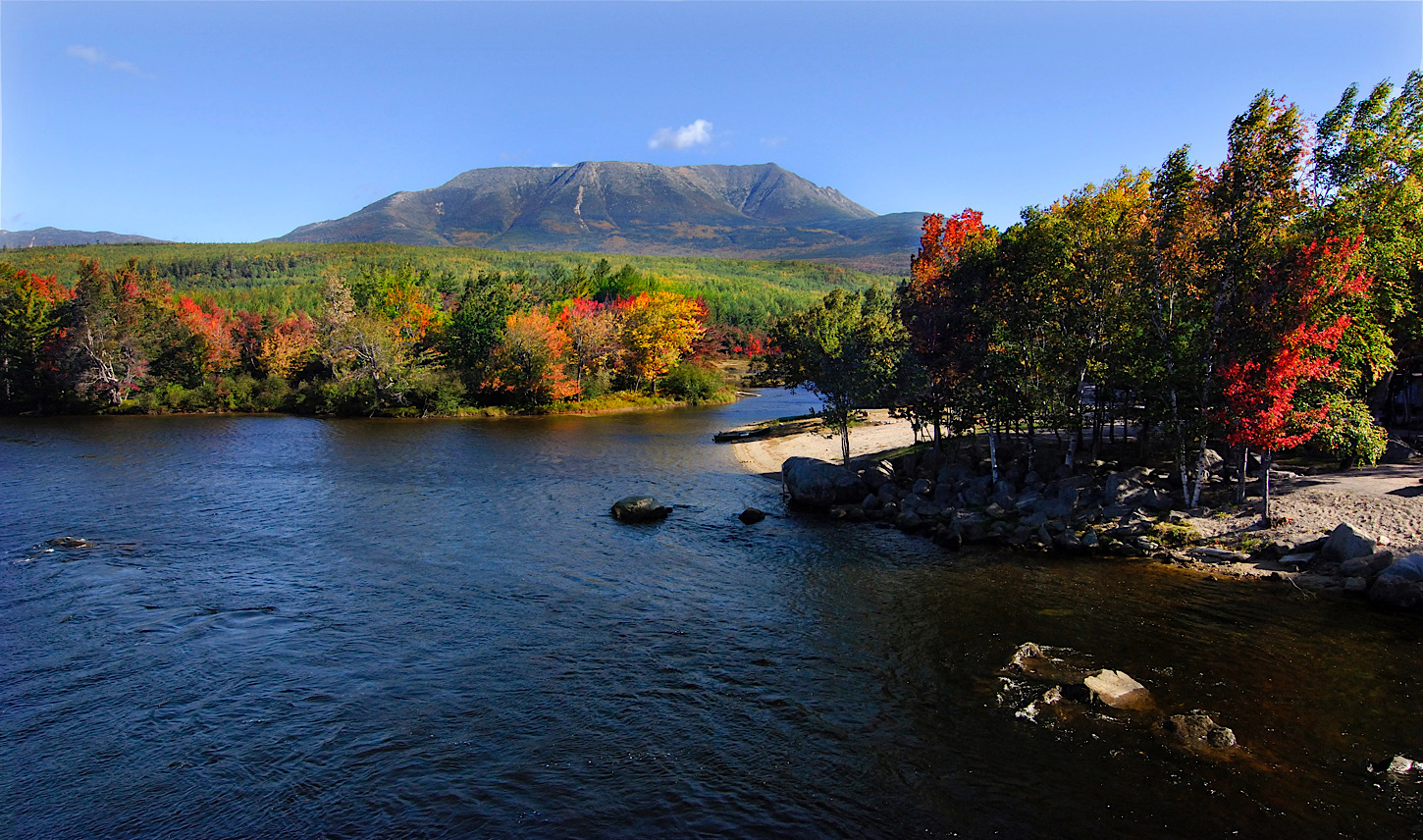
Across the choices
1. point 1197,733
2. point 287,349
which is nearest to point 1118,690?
point 1197,733

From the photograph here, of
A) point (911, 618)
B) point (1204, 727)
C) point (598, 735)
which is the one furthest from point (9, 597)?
point (1204, 727)

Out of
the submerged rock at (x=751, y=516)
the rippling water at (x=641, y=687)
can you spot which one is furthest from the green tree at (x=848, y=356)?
the rippling water at (x=641, y=687)

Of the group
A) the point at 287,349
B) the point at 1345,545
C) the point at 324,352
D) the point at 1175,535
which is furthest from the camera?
the point at 287,349

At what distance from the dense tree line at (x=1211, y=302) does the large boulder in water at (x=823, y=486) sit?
5561 mm

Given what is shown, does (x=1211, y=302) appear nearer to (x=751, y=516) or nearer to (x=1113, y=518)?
(x=1113, y=518)

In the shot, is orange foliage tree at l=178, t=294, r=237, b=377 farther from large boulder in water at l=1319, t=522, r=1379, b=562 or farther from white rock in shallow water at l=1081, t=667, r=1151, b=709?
large boulder in water at l=1319, t=522, r=1379, b=562

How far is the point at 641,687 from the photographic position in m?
18.9

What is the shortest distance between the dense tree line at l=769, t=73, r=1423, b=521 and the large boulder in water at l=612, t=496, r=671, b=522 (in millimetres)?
14321

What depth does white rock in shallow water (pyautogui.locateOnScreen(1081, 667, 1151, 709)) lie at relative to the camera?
56.3 ft

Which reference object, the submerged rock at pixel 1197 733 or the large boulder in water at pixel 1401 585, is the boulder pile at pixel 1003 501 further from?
the submerged rock at pixel 1197 733

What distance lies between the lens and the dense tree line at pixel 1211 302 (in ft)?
84.1

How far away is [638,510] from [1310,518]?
26667 millimetres

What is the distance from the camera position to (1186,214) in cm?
2853

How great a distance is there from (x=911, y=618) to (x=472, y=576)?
51.6 feet
